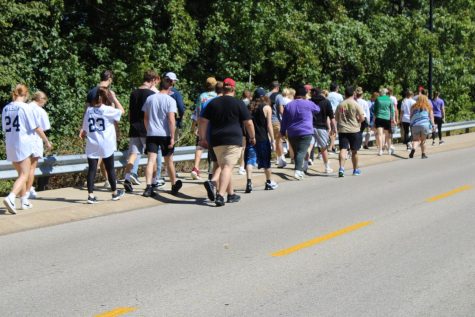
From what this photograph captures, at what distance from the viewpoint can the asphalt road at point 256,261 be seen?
6.32m

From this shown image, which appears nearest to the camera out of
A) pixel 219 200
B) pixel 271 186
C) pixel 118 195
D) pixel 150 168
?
pixel 118 195

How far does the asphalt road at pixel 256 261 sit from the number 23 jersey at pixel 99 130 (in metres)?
1.06

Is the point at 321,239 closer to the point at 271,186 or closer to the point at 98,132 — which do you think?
the point at 98,132

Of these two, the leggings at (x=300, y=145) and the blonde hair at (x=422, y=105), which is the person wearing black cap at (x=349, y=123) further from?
the blonde hair at (x=422, y=105)

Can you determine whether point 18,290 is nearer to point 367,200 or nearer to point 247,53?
point 367,200

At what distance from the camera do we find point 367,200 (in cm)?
1238

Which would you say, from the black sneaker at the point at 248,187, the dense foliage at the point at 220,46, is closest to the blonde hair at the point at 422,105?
the dense foliage at the point at 220,46

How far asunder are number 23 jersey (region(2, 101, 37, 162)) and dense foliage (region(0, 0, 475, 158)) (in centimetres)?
537

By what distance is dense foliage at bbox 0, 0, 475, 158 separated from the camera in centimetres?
2262

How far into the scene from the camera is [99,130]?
1133cm

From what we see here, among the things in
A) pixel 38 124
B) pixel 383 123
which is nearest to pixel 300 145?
pixel 38 124

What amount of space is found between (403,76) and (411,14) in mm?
5987

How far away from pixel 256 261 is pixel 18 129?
15.0ft

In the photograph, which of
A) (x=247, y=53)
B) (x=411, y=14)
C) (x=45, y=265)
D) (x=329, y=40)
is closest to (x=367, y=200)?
(x=45, y=265)
